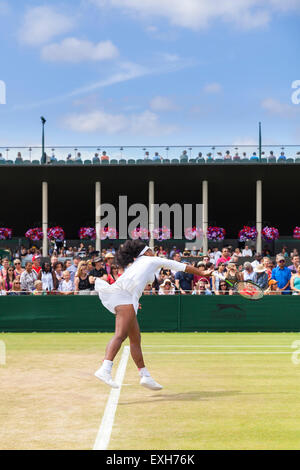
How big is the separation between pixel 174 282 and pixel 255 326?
2611mm

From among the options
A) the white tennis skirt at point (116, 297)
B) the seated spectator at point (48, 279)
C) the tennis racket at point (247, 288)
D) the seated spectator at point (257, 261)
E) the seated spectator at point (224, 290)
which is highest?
the white tennis skirt at point (116, 297)

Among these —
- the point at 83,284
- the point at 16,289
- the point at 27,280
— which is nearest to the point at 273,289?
the point at 83,284

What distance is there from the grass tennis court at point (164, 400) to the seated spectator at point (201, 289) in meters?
3.59

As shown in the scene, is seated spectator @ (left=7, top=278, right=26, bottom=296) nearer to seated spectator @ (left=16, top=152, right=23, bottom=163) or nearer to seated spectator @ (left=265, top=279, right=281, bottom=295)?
seated spectator @ (left=265, top=279, right=281, bottom=295)

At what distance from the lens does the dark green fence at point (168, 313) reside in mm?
17891

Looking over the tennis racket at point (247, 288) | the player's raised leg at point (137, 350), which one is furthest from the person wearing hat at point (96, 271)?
the player's raised leg at point (137, 350)

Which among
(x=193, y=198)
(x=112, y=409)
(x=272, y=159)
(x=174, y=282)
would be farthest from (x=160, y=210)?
(x=112, y=409)

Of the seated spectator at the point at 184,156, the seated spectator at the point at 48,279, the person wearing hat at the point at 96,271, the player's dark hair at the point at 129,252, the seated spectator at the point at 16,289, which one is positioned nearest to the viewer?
the player's dark hair at the point at 129,252

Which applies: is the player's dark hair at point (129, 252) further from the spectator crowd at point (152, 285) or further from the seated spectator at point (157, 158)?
the seated spectator at point (157, 158)

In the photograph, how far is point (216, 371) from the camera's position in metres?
11.0

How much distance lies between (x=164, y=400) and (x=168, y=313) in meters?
9.80

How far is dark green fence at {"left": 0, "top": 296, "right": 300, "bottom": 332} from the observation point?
17.9 metres

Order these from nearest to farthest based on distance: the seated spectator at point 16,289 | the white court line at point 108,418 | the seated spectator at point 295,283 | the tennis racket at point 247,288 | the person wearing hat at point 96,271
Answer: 1. the white court line at point 108,418
2. the tennis racket at point 247,288
3. the person wearing hat at point 96,271
4. the seated spectator at point 295,283
5. the seated spectator at point 16,289

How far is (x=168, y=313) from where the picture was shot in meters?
18.0
